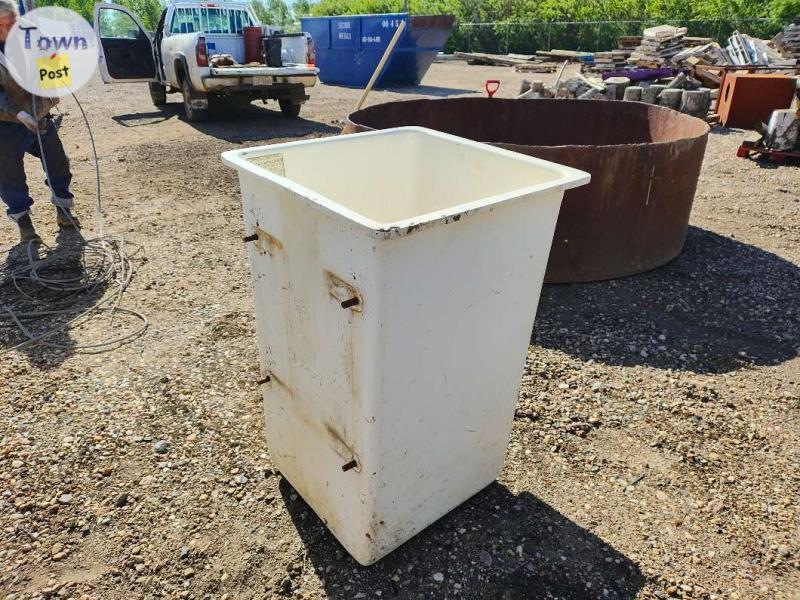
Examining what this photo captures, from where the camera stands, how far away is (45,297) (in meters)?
3.86

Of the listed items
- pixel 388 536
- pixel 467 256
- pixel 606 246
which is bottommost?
pixel 388 536

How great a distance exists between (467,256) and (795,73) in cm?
1227

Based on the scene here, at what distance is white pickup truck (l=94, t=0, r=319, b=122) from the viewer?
8859 mm

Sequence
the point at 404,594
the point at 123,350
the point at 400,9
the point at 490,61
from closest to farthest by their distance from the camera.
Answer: the point at 404,594
the point at 123,350
the point at 490,61
the point at 400,9

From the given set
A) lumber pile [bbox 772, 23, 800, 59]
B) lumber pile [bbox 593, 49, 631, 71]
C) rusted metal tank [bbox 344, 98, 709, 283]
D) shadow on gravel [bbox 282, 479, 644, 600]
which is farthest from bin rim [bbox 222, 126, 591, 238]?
lumber pile [bbox 772, 23, 800, 59]

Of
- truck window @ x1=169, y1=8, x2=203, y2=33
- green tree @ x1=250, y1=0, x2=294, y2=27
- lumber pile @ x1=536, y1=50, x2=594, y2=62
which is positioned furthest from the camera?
green tree @ x1=250, y1=0, x2=294, y2=27

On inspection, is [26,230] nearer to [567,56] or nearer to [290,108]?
[290,108]

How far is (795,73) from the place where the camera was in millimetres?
10648

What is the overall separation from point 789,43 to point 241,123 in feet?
40.7

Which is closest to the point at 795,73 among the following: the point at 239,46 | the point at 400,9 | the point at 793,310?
the point at 793,310

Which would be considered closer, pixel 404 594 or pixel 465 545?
pixel 404 594

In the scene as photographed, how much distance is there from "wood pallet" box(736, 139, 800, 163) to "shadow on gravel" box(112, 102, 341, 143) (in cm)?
588

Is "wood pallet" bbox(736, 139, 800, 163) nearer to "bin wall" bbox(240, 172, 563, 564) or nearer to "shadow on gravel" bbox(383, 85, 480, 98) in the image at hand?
"bin wall" bbox(240, 172, 563, 564)

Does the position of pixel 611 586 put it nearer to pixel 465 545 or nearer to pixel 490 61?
pixel 465 545
